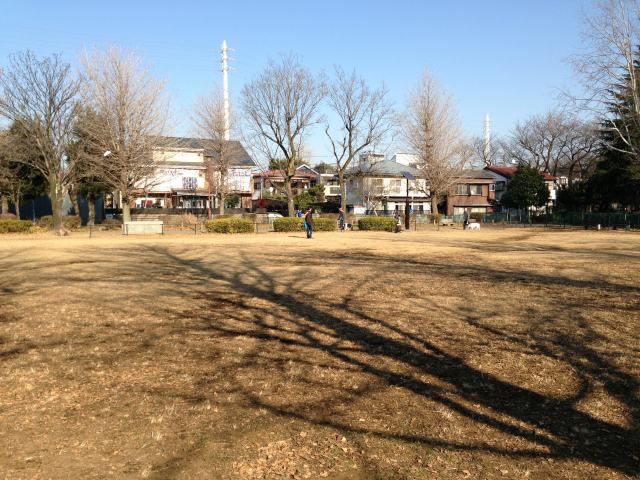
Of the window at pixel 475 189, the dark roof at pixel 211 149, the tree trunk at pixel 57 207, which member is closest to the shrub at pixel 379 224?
the dark roof at pixel 211 149

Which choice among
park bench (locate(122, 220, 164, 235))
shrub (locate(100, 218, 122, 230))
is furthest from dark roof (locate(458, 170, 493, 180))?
park bench (locate(122, 220, 164, 235))

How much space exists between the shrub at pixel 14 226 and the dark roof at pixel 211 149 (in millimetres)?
10503

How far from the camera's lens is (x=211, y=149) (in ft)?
Answer: 137

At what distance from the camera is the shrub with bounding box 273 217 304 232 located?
29.2 meters

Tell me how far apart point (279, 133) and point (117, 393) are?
3605cm

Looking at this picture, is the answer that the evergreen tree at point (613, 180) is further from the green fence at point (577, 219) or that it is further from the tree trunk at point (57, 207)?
the tree trunk at point (57, 207)

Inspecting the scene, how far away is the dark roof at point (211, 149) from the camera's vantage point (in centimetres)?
3792

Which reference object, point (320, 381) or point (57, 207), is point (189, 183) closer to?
point (57, 207)

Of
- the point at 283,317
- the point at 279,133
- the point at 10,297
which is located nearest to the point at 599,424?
the point at 283,317

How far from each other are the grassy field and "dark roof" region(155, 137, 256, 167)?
30.0 metres

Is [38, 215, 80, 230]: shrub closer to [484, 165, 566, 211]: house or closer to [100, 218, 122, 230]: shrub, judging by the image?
[100, 218, 122, 230]: shrub

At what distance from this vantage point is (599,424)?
3328mm

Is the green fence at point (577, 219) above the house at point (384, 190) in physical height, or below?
below

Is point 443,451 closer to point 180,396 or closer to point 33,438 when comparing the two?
point 180,396
